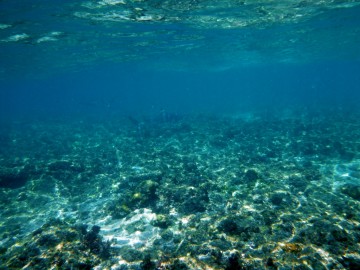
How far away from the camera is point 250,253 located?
672 cm

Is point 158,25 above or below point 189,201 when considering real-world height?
above

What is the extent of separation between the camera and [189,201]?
457 inches

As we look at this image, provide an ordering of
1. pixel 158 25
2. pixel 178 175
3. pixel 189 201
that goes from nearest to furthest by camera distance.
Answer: pixel 189 201 → pixel 178 175 → pixel 158 25

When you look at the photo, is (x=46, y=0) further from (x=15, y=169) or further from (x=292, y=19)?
(x=292, y=19)

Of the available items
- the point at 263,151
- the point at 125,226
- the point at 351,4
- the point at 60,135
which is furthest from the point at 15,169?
the point at 351,4

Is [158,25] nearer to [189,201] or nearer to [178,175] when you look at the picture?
[178,175]

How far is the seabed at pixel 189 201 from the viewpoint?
691 cm

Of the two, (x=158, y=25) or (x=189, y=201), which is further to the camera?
(x=158, y=25)

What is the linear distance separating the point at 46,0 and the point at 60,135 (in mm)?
20230

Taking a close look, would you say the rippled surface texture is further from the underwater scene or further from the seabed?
the seabed

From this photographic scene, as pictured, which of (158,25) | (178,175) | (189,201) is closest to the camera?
(189,201)

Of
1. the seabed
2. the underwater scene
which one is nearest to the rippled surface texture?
the underwater scene

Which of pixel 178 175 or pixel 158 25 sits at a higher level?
pixel 158 25

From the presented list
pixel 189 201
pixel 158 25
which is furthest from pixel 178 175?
pixel 158 25
